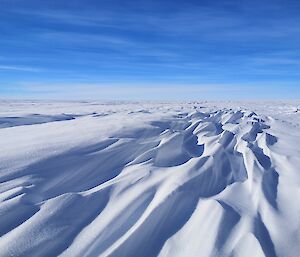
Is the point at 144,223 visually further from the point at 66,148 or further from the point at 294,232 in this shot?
the point at 66,148

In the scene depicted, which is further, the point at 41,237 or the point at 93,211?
the point at 93,211

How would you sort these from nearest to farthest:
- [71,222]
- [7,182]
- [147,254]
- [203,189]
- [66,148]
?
[147,254] → [71,222] → [7,182] → [203,189] → [66,148]

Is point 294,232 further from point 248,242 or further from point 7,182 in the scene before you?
point 7,182

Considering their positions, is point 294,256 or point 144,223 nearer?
point 294,256

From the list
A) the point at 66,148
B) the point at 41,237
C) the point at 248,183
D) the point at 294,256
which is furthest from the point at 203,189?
the point at 66,148

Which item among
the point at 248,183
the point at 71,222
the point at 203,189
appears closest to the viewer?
the point at 71,222

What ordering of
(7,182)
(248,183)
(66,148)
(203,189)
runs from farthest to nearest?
1. (66,148)
2. (248,183)
3. (203,189)
4. (7,182)

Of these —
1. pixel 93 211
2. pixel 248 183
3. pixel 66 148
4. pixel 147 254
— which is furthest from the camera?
pixel 66 148

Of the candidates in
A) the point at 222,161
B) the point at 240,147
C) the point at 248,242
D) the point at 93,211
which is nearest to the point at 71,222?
the point at 93,211

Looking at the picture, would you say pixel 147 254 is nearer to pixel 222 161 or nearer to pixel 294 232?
pixel 294 232
